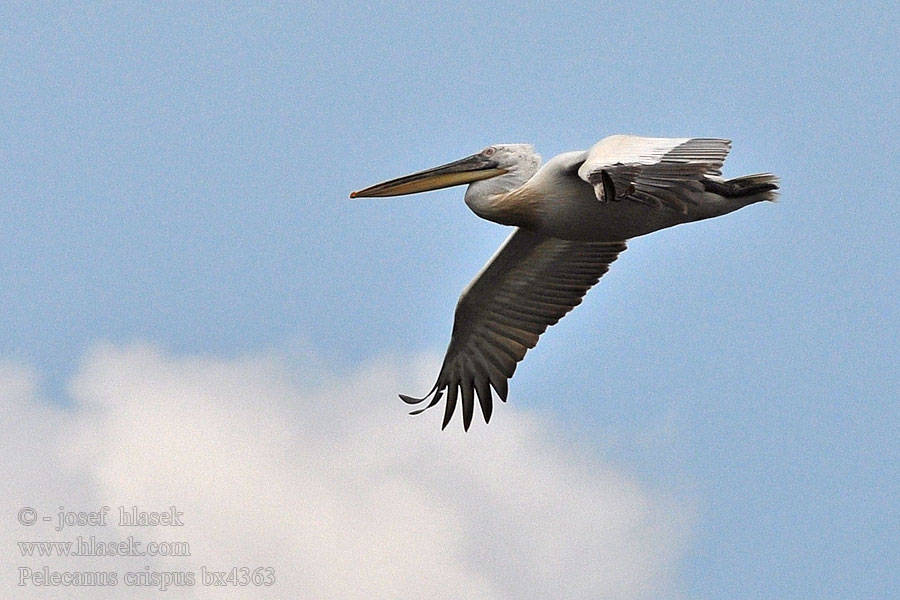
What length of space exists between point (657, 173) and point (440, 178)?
10.4ft

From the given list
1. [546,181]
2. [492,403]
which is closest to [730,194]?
[546,181]

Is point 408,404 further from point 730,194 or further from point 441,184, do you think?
point 730,194

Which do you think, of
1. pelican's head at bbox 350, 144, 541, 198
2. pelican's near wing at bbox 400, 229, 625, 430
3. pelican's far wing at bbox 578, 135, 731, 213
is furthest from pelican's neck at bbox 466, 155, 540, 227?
pelican's far wing at bbox 578, 135, 731, 213

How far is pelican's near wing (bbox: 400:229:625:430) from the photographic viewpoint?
14.4m

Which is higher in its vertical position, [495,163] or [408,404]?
[495,163]

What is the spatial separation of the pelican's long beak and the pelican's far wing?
218 centimetres

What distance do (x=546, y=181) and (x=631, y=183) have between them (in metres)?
1.97

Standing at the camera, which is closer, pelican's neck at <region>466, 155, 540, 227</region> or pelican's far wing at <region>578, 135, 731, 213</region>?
pelican's far wing at <region>578, 135, 731, 213</region>

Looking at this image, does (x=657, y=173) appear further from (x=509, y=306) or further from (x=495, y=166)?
(x=509, y=306)

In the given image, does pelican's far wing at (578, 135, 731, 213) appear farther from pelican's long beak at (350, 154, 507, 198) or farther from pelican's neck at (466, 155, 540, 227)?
pelican's long beak at (350, 154, 507, 198)

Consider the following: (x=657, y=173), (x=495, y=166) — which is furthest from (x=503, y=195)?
(x=657, y=173)

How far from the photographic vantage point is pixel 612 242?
557 inches

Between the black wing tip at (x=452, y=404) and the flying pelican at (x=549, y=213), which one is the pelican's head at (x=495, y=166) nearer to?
the flying pelican at (x=549, y=213)

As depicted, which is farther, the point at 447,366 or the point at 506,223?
the point at 447,366
